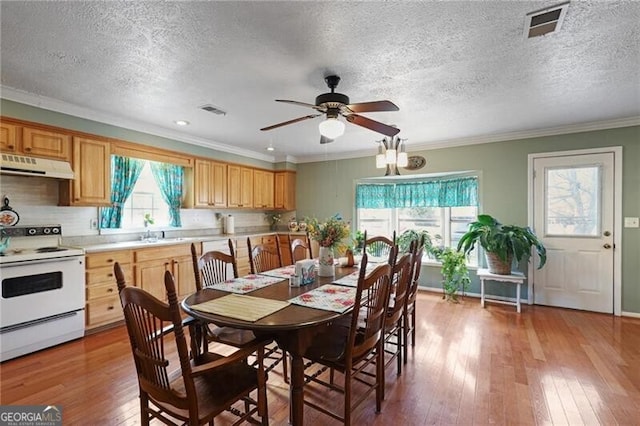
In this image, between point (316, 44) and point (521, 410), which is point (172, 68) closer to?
point (316, 44)

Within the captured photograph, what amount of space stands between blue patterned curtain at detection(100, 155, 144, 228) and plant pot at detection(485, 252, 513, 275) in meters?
4.92

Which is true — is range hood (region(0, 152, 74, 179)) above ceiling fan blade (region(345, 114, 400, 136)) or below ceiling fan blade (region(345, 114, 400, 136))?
below

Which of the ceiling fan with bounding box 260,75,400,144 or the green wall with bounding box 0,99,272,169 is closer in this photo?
the ceiling fan with bounding box 260,75,400,144

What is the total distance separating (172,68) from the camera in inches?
101

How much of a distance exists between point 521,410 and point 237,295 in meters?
2.04

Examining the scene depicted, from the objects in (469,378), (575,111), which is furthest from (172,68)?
(575,111)

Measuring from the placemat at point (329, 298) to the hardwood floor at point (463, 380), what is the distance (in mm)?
746

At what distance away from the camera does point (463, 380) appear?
251 cm

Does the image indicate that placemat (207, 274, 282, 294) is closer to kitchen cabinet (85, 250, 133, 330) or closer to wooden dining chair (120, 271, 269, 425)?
wooden dining chair (120, 271, 269, 425)

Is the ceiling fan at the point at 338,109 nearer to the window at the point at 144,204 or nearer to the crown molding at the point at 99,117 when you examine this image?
the crown molding at the point at 99,117

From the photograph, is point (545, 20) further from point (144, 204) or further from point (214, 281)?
point (144, 204)

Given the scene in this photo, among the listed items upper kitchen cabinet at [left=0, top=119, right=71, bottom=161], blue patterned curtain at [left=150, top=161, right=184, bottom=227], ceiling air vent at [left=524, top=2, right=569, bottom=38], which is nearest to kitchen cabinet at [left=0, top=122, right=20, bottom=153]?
upper kitchen cabinet at [left=0, top=119, right=71, bottom=161]

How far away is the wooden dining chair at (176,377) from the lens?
4.32ft

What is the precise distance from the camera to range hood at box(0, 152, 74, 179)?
2934mm
